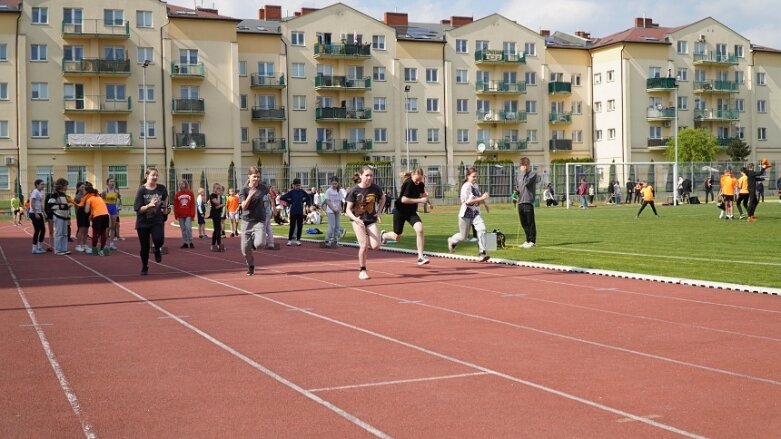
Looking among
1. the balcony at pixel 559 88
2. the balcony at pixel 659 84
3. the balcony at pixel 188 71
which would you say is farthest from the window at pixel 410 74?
the balcony at pixel 659 84

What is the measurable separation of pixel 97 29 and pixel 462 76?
30.5 meters

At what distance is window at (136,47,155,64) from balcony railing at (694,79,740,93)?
160ft

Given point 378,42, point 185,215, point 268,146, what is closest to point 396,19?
point 378,42

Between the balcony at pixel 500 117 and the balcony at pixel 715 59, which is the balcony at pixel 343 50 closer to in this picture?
the balcony at pixel 500 117

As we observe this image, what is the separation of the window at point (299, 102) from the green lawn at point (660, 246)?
143 feet

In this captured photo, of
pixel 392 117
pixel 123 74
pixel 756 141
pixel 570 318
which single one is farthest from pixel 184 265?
pixel 756 141

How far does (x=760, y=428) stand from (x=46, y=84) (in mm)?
68615

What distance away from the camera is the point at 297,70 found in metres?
76.9

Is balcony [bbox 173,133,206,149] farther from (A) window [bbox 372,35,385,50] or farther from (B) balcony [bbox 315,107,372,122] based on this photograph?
(A) window [bbox 372,35,385,50]

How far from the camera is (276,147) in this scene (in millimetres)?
Answer: 76062

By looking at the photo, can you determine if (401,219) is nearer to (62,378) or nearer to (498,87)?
(62,378)

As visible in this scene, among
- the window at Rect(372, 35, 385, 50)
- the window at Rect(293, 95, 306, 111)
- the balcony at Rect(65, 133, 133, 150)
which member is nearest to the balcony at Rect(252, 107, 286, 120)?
the window at Rect(293, 95, 306, 111)

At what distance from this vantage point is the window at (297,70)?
252 feet

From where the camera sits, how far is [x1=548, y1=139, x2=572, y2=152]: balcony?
85188 mm
